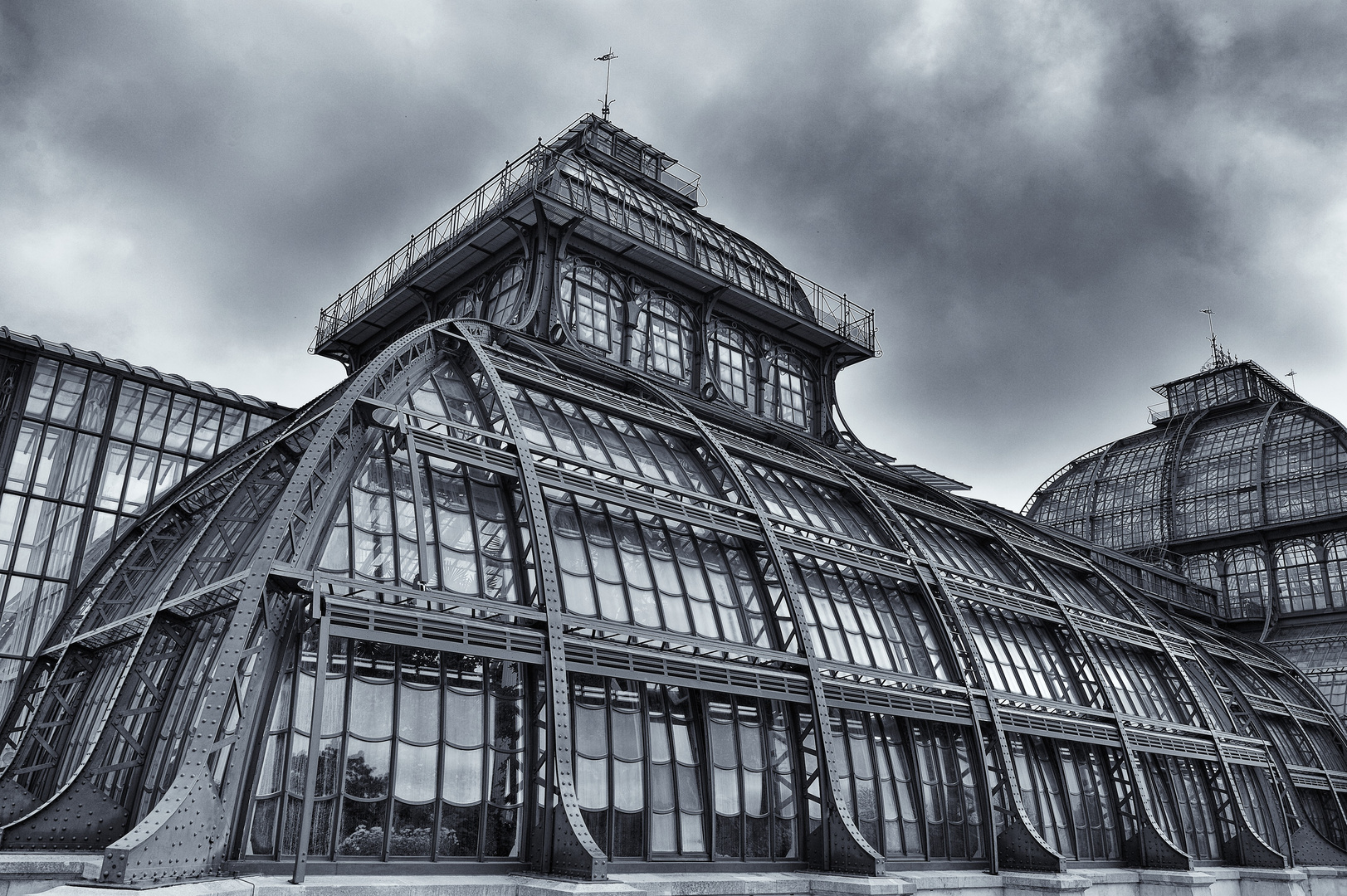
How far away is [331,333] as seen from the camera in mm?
45094

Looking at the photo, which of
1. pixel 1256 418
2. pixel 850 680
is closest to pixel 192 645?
pixel 850 680

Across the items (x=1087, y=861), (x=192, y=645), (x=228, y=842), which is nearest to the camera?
(x=228, y=842)

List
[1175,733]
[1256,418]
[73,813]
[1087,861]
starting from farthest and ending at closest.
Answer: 1. [1256,418]
2. [1175,733]
3. [1087,861]
4. [73,813]

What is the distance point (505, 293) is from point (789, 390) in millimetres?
14238

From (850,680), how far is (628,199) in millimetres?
24396

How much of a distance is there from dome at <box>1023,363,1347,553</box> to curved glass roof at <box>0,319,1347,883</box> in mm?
35305

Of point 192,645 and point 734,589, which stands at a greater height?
point 734,589

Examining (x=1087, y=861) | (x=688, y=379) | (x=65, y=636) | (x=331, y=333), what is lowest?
(x=1087, y=861)

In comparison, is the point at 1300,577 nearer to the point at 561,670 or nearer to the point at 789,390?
the point at 789,390

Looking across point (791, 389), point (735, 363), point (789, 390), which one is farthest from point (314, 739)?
point (791, 389)

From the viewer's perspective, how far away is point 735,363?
44.2 m

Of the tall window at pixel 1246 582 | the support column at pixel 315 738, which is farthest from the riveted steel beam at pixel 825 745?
the tall window at pixel 1246 582

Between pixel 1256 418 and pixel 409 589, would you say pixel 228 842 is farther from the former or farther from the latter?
pixel 1256 418

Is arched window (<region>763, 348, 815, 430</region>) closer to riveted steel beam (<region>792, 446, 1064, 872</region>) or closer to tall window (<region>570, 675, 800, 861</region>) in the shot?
riveted steel beam (<region>792, 446, 1064, 872</region>)
